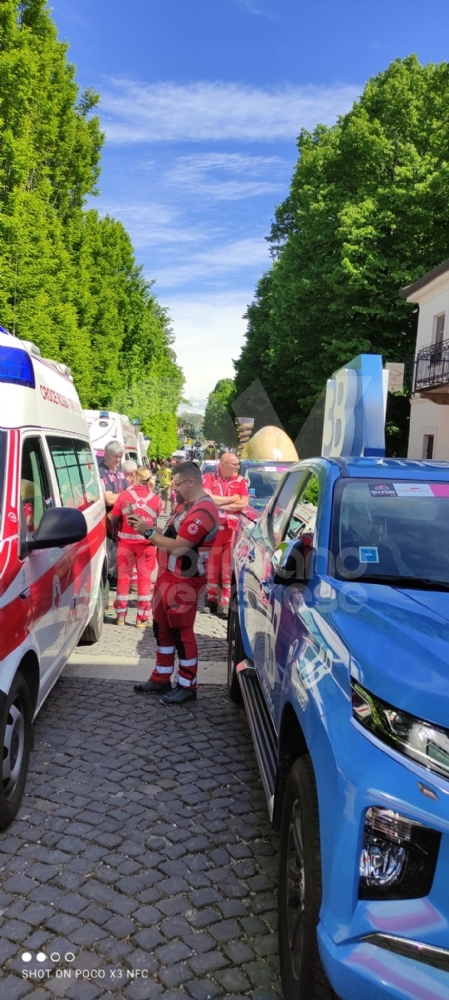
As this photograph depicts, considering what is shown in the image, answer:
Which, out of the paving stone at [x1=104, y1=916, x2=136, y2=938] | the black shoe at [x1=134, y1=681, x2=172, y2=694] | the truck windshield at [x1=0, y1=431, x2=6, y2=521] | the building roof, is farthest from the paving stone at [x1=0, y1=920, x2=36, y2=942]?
the building roof

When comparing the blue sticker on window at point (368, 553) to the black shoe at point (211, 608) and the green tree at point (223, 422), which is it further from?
the green tree at point (223, 422)

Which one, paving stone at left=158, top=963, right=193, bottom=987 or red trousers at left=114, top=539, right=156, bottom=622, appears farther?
red trousers at left=114, top=539, right=156, bottom=622

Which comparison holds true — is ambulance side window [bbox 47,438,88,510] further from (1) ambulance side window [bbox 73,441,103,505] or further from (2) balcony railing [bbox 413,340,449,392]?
(2) balcony railing [bbox 413,340,449,392]

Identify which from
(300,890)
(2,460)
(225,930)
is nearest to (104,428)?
(2,460)

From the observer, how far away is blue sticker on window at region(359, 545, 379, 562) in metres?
2.94

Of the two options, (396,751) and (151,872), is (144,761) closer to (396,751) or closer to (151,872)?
(151,872)

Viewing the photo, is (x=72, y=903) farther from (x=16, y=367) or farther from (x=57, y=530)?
(x=16, y=367)

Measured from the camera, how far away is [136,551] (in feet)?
25.0

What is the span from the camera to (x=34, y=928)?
271 cm

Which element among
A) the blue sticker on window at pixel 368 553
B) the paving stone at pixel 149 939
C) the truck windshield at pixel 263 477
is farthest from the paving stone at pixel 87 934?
the truck windshield at pixel 263 477

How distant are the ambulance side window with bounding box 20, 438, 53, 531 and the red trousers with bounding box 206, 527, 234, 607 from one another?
4.49 m

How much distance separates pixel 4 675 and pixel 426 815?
1990 millimetres

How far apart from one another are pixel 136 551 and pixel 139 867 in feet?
15.3

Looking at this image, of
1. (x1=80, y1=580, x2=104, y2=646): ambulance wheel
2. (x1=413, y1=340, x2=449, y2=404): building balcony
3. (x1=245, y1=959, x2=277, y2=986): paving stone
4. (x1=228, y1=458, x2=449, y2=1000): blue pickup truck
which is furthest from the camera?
(x1=413, y1=340, x2=449, y2=404): building balcony
